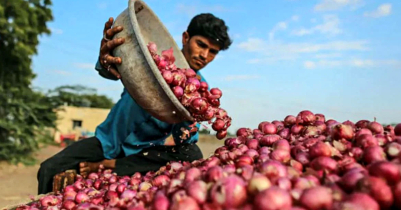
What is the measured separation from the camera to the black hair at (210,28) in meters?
3.40

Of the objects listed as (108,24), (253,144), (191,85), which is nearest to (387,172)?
(253,144)

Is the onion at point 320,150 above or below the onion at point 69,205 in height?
above

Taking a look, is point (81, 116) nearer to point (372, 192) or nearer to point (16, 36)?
point (16, 36)

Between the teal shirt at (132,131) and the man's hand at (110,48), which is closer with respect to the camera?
the man's hand at (110,48)

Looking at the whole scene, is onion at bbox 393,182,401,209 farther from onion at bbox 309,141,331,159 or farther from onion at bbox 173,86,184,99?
onion at bbox 173,86,184,99

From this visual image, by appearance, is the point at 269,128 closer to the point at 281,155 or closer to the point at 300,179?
the point at 281,155

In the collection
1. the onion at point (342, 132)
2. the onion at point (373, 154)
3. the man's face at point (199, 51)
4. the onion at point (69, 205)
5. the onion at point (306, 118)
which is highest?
the man's face at point (199, 51)

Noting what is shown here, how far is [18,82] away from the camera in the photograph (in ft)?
30.5

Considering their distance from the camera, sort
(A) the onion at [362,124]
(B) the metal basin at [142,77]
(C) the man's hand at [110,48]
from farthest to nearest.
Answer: (C) the man's hand at [110,48] < (B) the metal basin at [142,77] < (A) the onion at [362,124]

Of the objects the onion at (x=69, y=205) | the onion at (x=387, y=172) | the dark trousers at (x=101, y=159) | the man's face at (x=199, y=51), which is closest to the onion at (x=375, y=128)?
the onion at (x=387, y=172)

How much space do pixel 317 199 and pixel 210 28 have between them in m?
2.75

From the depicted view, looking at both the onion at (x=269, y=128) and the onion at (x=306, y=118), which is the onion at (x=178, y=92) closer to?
the onion at (x=269, y=128)

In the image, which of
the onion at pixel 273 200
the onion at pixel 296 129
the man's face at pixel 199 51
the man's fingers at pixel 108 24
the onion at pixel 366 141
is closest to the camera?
the onion at pixel 273 200

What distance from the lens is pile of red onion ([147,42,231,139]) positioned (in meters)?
1.97
